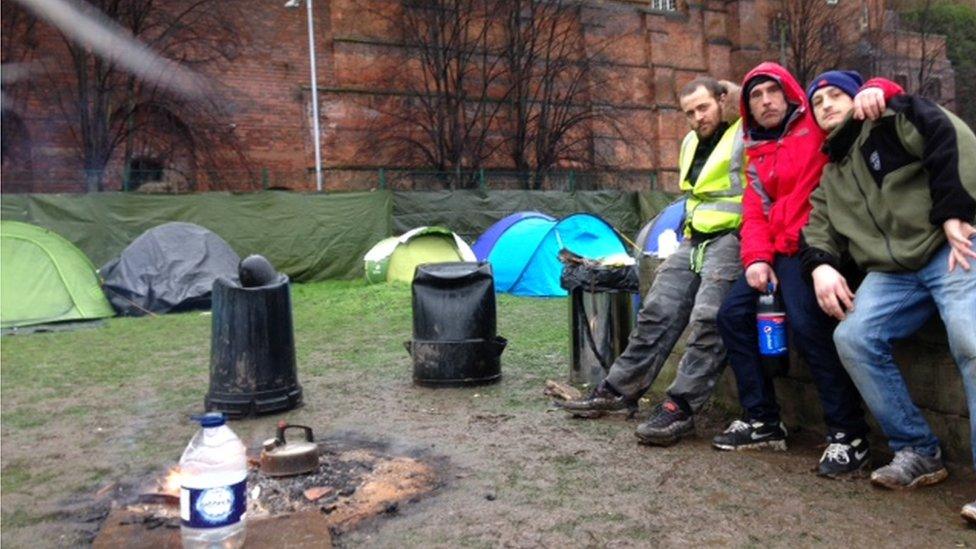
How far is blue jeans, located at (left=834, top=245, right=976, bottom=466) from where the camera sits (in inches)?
120

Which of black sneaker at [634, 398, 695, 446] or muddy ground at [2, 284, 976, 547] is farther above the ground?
black sneaker at [634, 398, 695, 446]

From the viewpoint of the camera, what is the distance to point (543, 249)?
12836 mm

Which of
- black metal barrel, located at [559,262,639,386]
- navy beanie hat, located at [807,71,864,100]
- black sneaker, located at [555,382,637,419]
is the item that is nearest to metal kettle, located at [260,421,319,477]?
black sneaker, located at [555,382,637,419]

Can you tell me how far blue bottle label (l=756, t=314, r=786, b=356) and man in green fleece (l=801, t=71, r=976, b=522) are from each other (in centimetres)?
27

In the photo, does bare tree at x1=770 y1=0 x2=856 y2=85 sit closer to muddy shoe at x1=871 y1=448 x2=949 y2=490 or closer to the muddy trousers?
the muddy trousers

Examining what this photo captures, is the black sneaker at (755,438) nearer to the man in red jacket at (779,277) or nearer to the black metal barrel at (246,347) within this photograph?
the man in red jacket at (779,277)

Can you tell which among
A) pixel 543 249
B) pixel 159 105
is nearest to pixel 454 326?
pixel 543 249

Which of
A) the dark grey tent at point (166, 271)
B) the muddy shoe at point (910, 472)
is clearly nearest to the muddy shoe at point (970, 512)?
the muddy shoe at point (910, 472)

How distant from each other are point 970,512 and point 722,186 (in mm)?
1912

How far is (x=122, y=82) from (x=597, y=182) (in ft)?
48.3

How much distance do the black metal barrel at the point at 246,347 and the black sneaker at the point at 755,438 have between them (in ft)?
8.71

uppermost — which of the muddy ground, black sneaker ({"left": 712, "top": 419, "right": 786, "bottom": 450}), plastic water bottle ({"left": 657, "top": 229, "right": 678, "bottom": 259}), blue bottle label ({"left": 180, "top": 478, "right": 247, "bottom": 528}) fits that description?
plastic water bottle ({"left": 657, "top": 229, "right": 678, "bottom": 259})

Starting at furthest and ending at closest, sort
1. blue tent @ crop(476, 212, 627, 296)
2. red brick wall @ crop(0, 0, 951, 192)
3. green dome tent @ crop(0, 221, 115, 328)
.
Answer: red brick wall @ crop(0, 0, 951, 192)
blue tent @ crop(476, 212, 627, 296)
green dome tent @ crop(0, 221, 115, 328)

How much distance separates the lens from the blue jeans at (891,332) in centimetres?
305
